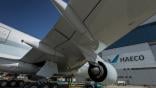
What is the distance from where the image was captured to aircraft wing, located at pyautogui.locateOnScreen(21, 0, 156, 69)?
14.6 feet

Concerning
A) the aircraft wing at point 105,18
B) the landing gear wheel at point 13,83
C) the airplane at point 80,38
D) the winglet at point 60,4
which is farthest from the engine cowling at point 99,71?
Result: the landing gear wheel at point 13,83

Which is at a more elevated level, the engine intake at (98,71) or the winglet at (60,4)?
the winglet at (60,4)

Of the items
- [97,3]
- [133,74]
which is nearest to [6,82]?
[97,3]

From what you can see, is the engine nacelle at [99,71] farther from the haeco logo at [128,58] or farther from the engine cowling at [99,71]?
the haeco logo at [128,58]

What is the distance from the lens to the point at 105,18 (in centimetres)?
506

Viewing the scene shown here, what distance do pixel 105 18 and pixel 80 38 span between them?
1.42 metres

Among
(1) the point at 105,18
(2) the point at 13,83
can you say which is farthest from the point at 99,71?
(2) the point at 13,83

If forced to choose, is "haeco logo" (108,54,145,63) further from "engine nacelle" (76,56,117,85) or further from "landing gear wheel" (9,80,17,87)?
"engine nacelle" (76,56,117,85)

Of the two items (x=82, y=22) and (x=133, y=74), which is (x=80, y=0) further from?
(x=133, y=74)

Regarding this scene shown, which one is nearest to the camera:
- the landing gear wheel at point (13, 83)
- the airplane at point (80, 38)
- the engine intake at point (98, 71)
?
the airplane at point (80, 38)

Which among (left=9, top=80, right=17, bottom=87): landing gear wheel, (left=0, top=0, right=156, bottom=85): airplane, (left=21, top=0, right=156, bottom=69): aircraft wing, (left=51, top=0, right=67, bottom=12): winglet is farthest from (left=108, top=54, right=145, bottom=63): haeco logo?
(left=51, top=0, right=67, bottom=12): winglet

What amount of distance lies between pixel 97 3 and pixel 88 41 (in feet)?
6.03

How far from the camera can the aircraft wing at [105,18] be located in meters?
4.45

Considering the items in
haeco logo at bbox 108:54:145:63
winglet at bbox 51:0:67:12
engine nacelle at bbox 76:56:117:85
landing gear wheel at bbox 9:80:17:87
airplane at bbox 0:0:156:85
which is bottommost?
landing gear wheel at bbox 9:80:17:87
